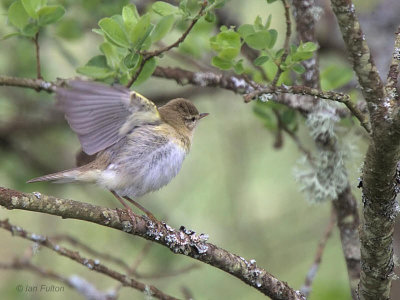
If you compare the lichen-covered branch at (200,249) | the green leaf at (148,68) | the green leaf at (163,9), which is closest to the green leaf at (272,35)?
the green leaf at (163,9)

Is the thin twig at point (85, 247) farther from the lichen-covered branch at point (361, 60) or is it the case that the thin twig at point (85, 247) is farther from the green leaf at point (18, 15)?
the lichen-covered branch at point (361, 60)

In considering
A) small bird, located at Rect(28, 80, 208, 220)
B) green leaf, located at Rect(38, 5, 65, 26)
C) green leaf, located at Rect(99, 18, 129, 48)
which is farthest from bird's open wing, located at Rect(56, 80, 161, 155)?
green leaf, located at Rect(38, 5, 65, 26)

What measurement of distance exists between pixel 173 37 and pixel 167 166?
3075 mm

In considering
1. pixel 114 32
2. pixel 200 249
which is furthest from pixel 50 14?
pixel 200 249

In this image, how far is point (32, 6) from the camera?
10.5 feet

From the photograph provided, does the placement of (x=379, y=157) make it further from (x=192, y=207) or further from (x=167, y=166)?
(x=192, y=207)

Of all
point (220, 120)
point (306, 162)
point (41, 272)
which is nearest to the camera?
point (41, 272)

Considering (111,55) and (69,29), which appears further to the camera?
(69,29)

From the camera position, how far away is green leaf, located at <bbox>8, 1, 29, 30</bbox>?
3.23 meters

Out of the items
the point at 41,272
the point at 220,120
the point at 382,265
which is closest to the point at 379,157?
the point at 382,265

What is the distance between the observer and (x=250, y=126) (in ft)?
21.1

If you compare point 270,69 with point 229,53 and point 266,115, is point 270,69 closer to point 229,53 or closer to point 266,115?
point 266,115

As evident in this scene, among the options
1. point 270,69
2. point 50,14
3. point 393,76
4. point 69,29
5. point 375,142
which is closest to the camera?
point 375,142

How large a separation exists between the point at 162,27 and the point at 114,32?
283 mm
